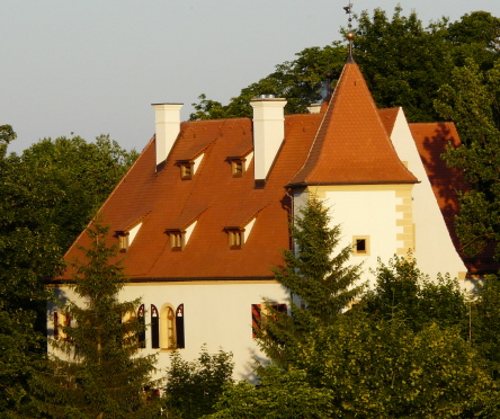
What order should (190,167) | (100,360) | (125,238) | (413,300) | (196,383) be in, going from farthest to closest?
(190,167) → (125,238) → (196,383) → (413,300) → (100,360)

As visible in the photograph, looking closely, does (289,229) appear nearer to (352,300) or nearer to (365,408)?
(352,300)

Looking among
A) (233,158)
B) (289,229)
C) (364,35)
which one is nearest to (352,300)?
(289,229)

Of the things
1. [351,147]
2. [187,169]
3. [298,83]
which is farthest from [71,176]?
[351,147]

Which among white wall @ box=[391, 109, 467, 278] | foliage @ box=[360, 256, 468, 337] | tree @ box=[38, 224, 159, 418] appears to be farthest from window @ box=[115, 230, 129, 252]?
foliage @ box=[360, 256, 468, 337]

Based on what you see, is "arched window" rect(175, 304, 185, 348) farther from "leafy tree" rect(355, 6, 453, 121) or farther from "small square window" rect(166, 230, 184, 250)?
"leafy tree" rect(355, 6, 453, 121)

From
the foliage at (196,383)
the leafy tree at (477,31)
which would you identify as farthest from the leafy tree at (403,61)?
the foliage at (196,383)

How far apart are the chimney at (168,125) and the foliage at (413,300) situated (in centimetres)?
1339

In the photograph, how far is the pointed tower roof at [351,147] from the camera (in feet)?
250

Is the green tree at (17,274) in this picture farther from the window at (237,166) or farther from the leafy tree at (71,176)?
the window at (237,166)

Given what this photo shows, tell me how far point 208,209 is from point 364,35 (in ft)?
57.7

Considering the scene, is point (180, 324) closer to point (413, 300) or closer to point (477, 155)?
point (477, 155)

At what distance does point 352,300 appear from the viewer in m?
72.6

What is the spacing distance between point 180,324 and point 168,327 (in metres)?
0.59

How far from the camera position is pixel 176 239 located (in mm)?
82188
